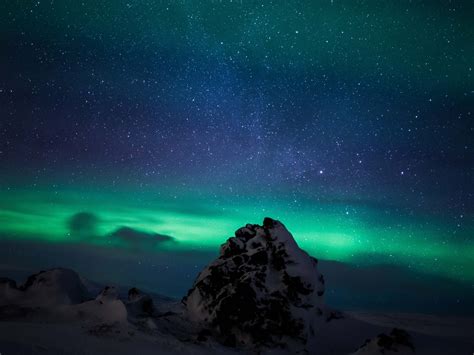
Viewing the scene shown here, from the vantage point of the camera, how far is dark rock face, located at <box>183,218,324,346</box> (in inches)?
1067

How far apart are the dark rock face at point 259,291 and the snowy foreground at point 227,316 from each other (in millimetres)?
77

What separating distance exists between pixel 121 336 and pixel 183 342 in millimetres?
3820

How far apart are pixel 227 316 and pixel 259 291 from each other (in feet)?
10.4

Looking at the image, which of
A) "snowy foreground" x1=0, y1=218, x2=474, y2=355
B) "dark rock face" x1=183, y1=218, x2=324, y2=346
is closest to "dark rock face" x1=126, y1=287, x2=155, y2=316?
"snowy foreground" x1=0, y1=218, x2=474, y2=355

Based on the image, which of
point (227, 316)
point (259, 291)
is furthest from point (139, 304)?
point (259, 291)

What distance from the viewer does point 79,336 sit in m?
20.7

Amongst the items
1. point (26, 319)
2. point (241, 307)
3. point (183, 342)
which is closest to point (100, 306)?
point (26, 319)

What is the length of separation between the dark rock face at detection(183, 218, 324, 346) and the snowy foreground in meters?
0.08

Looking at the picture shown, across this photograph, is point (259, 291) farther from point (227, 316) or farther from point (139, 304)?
point (139, 304)

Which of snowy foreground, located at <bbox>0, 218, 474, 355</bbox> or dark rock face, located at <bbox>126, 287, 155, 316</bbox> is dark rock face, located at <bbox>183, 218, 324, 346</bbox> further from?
dark rock face, located at <bbox>126, 287, 155, 316</bbox>

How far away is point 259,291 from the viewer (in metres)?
28.6

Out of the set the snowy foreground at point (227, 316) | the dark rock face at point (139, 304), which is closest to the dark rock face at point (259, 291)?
the snowy foreground at point (227, 316)

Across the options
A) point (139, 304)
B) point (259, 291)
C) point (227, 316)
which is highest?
point (259, 291)

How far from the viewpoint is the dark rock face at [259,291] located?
88.9 ft
